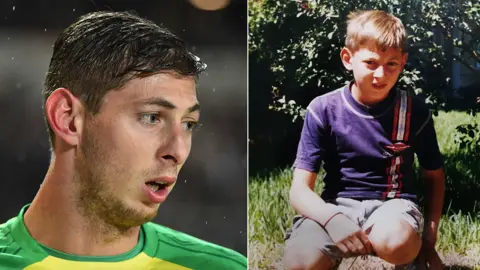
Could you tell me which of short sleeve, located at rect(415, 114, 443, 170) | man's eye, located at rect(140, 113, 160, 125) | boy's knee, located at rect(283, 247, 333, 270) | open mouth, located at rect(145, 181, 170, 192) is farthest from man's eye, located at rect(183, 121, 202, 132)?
short sleeve, located at rect(415, 114, 443, 170)

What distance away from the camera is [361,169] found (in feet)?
8.82

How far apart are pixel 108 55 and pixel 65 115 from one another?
0.31m

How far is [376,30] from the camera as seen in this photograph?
106 inches

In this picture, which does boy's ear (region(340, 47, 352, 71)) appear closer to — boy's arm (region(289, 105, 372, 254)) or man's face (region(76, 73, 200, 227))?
boy's arm (region(289, 105, 372, 254))

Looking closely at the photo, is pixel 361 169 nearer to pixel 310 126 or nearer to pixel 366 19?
pixel 310 126

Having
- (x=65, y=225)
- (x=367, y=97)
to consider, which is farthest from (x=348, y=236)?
(x=65, y=225)

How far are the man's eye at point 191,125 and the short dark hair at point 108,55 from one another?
21 cm

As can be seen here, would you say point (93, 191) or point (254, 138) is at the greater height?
point (254, 138)

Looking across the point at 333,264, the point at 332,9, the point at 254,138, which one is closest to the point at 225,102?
the point at 254,138

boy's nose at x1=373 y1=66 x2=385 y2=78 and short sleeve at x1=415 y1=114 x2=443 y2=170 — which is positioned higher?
boy's nose at x1=373 y1=66 x2=385 y2=78

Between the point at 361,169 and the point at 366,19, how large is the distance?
639 millimetres

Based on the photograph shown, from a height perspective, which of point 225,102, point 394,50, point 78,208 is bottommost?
point 78,208

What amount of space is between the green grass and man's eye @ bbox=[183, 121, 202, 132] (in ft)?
1.36

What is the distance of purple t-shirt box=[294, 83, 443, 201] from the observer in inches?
105
